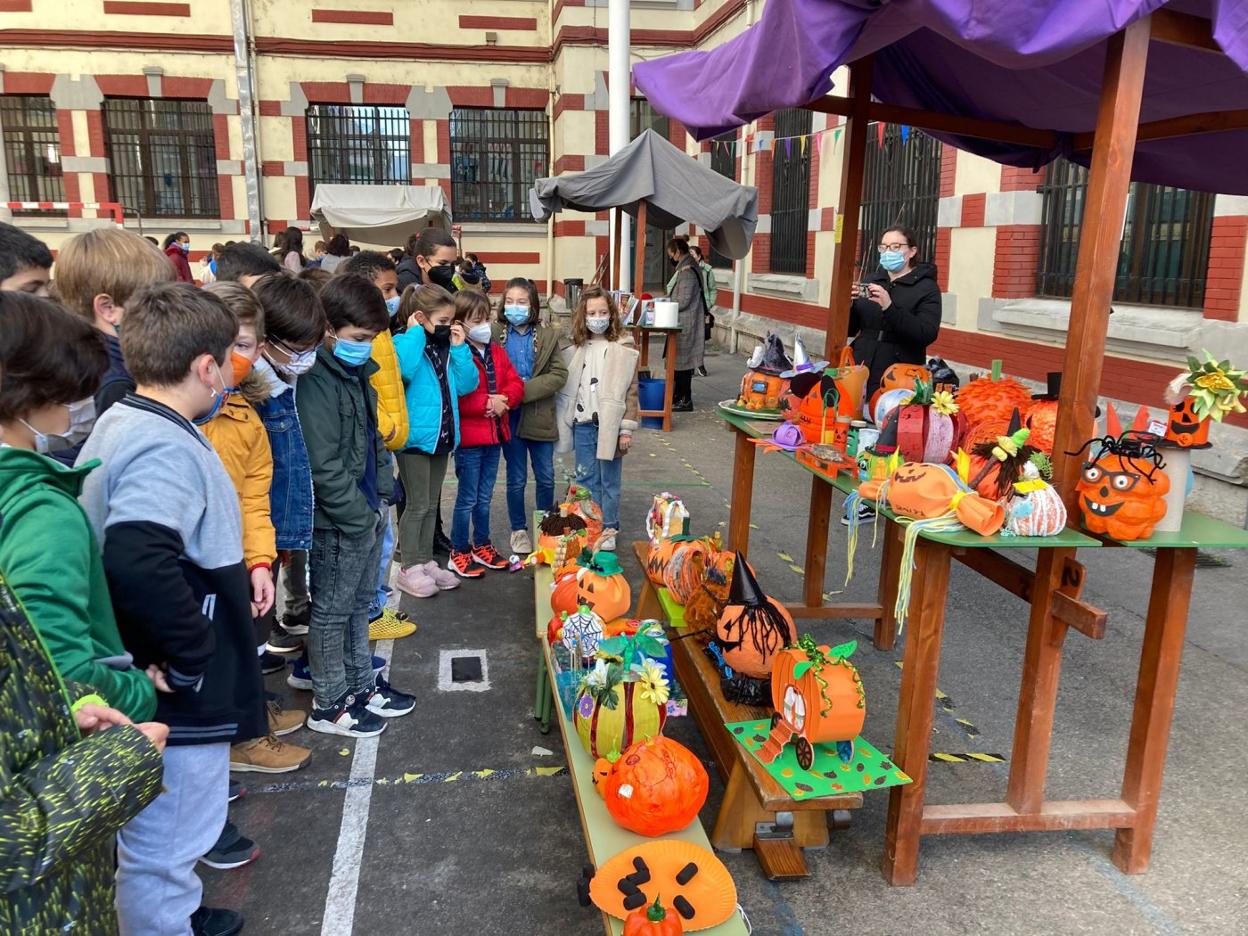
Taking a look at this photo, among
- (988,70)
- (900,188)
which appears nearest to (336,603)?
(988,70)

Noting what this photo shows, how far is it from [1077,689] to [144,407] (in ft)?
13.4

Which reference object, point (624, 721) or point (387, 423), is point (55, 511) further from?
point (387, 423)

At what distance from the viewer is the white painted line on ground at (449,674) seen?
13.7 feet

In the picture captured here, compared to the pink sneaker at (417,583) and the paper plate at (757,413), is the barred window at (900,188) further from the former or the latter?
the pink sneaker at (417,583)

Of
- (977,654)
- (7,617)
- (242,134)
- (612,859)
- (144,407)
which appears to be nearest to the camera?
(7,617)

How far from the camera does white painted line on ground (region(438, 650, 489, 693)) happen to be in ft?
13.7

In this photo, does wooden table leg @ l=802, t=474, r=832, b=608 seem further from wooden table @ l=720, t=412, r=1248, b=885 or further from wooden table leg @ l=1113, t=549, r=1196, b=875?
wooden table leg @ l=1113, t=549, r=1196, b=875

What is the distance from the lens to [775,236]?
15.7 m

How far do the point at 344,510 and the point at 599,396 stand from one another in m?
2.34

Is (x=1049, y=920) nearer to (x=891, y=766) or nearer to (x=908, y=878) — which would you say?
(x=908, y=878)

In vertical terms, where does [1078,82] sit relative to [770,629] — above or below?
above

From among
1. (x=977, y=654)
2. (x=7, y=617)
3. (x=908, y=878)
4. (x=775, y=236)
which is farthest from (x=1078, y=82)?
(x=775, y=236)

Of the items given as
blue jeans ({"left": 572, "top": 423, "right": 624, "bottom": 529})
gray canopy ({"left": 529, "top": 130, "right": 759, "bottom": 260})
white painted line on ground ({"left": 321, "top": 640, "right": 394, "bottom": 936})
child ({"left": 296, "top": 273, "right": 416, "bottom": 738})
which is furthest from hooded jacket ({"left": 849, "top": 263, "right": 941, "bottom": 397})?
gray canopy ({"left": 529, "top": 130, "right": 759, "bottom": 260})

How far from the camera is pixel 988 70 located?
4074 mm
